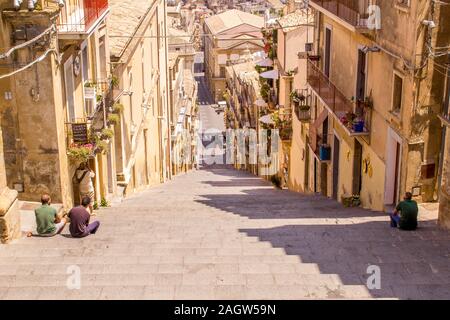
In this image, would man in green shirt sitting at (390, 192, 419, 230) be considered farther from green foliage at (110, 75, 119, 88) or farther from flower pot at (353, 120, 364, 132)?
green foliage at (110, 75, 119, 88)

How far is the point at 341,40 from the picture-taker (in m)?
21.9

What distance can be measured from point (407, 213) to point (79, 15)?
10.9 meters

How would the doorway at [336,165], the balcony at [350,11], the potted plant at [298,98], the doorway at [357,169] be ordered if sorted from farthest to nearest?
the potted plant at [298,98] → the doorway at [336,165] → the doorway at [357,169] → the balcony at [350,11]

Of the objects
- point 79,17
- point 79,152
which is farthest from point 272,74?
point 79,152

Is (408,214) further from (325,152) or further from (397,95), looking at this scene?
(325,152)

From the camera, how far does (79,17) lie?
1856 centimetres

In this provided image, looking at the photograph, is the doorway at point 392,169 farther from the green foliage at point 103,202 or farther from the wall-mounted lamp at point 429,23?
the green foliage at point 103,202

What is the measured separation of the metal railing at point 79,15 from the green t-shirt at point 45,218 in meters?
4.85

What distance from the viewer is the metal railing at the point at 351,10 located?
18094 millimetres

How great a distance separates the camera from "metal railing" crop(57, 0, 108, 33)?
658 inches

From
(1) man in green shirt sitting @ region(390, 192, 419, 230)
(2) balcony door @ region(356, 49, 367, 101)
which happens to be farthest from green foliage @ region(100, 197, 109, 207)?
(1) man in green shirt sitting @ region(390, 192, 419, 230)

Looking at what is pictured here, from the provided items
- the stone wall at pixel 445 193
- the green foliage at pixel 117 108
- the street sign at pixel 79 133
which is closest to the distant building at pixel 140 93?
the green foliage at pixel 117 108

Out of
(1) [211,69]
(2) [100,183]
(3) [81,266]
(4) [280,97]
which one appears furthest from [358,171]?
(1) [211,69]

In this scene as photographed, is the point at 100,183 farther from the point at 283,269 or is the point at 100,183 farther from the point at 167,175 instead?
the point at 167,175
